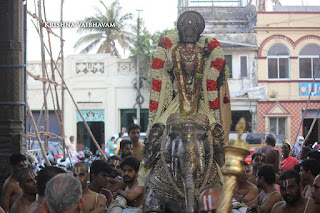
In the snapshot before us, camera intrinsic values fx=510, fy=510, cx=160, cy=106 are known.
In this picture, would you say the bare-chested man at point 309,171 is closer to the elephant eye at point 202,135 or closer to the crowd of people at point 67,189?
the elephant eye at point 202,135

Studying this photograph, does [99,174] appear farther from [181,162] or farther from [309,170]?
[309,170]

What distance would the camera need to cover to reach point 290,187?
5059 mm

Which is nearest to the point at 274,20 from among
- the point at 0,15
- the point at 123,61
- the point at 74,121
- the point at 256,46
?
the point at 256,46

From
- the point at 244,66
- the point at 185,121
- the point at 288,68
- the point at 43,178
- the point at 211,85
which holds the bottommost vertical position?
the point at 43,178

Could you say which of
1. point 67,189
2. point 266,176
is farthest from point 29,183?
point 266,176

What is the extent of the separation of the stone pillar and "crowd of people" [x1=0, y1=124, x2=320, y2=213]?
5.09 feet

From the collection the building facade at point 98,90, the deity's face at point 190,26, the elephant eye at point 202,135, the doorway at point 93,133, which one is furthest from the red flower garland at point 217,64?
the doorway at point 93,133

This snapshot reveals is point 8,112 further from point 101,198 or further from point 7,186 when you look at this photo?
point 101,198

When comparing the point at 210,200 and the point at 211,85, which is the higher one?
the point at 211,85

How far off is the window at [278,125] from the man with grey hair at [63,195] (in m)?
21.4

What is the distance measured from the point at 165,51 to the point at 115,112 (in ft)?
61.7

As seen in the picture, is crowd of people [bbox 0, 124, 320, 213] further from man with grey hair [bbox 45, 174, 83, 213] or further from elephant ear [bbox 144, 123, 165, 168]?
elephant ear [bbox 144, 123, 165, 168]

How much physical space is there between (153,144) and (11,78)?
3.08 metres

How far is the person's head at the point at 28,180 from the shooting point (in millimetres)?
4926
